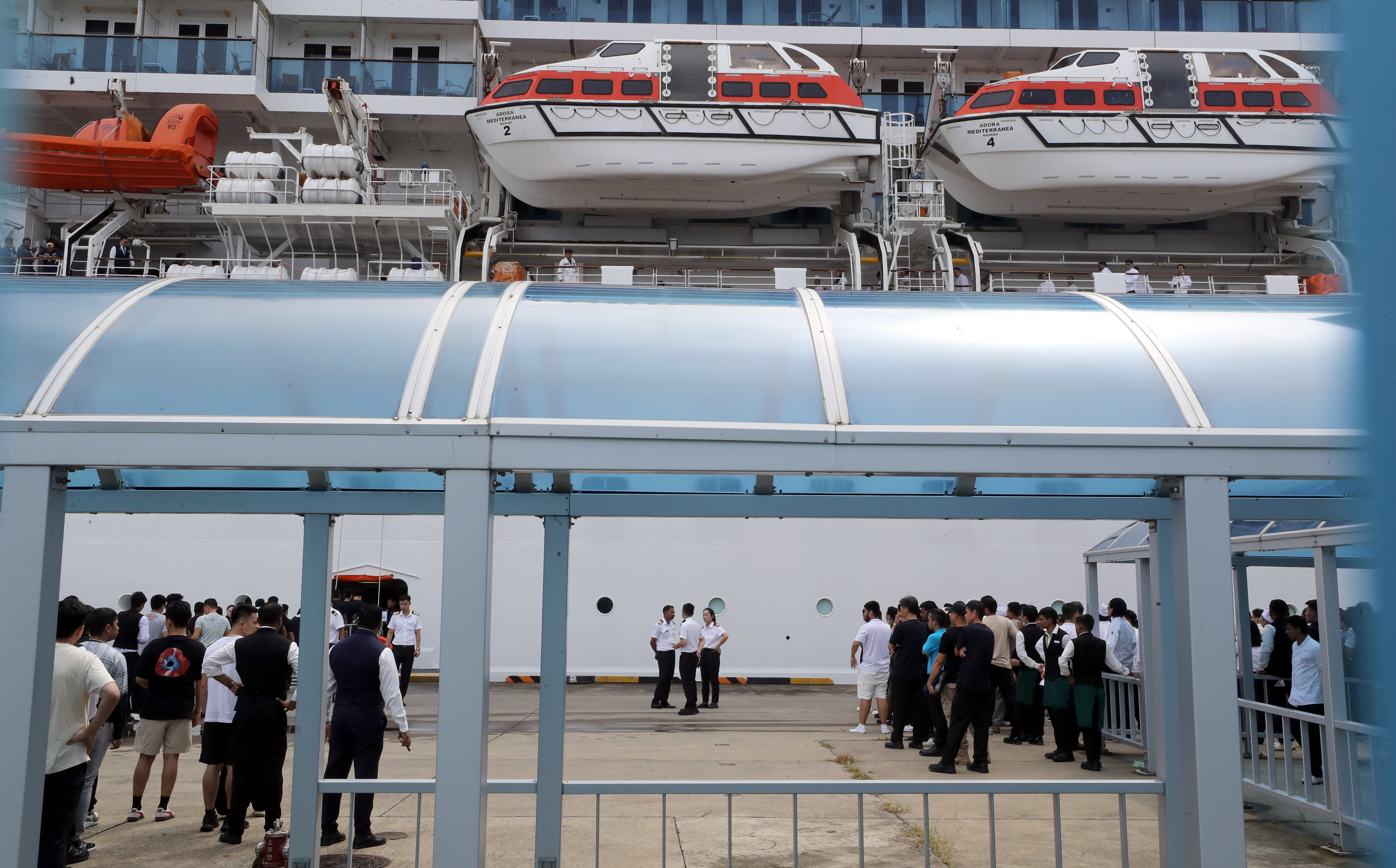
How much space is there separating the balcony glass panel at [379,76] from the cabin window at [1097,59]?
14.3m

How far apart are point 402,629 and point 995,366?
36.8 feet

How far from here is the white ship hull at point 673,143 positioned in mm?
21766

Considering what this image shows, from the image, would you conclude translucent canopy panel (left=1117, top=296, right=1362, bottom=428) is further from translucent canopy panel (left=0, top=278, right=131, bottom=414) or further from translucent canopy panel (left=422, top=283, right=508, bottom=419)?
translucent canopy panel (left=0, top=278, right=131, bottom=414)

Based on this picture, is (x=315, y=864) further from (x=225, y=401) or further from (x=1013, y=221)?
(x=1013, y=221)

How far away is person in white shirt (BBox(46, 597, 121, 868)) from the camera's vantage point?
5297 mm

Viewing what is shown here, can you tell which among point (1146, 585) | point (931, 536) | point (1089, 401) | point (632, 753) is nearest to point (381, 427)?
point (1089, 401)

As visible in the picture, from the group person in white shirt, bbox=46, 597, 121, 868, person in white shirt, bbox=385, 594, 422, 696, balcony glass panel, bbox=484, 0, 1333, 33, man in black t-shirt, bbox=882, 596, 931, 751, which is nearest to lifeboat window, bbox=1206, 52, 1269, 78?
balcony glass panel, bbox=484, 0, 1333, 33

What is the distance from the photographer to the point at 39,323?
4.70 metres

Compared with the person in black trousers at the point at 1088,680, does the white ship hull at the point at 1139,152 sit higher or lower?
higher

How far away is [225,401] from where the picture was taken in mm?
4285

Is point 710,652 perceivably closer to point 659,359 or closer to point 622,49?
point 659,359

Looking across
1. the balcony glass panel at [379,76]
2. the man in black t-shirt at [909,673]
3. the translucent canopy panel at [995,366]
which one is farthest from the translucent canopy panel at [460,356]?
the balcony glass panel at [379,76]

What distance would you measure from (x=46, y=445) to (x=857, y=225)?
21.1m

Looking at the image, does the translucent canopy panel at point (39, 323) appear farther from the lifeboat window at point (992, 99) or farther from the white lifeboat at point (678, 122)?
the lifeboat window at point (992, 99)
